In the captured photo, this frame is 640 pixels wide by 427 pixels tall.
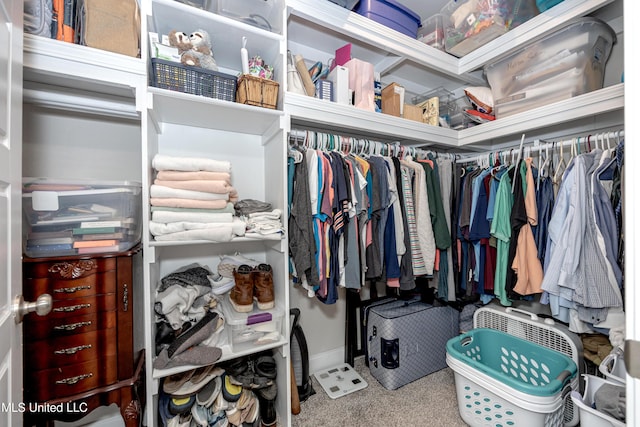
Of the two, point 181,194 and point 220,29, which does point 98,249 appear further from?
point 220,29

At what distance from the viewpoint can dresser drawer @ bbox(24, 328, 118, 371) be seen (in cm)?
90

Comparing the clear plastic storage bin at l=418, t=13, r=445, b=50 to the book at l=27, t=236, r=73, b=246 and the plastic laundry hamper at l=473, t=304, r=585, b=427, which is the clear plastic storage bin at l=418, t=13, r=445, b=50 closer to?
the plastic laundry hamper at l=473, t=304, r=585, b=427

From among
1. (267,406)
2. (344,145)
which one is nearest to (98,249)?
(267,406)

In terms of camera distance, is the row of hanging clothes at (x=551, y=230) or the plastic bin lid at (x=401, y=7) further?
the plastic bin lid at (x=401, y=7)

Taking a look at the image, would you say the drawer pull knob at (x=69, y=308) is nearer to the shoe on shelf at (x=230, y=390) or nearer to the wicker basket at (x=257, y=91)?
the shoe on shelf at (x=230, y=390)

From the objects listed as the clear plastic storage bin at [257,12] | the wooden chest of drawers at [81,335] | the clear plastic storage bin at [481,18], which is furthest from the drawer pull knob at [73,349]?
the clear plastic storage bin at [481,18]

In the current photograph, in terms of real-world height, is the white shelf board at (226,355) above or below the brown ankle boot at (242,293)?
below

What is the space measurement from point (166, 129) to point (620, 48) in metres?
2.59

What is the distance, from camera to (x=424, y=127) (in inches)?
68.1

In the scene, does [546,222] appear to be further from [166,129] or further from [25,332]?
[25,332]

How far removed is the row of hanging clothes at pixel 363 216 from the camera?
135cm

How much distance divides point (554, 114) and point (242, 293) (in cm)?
189

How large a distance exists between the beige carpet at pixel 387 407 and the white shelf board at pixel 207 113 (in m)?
1.66

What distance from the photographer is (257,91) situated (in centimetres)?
125
